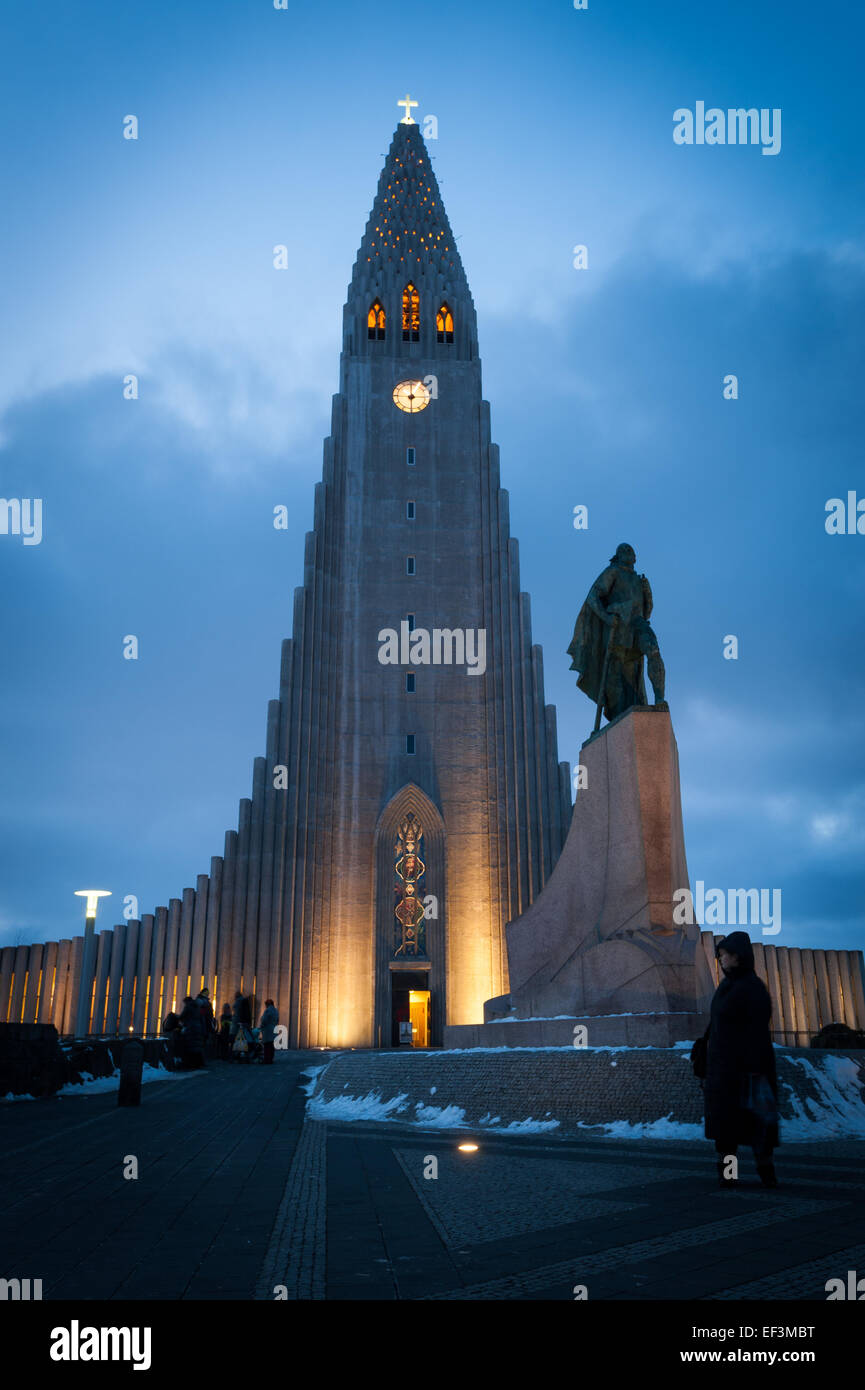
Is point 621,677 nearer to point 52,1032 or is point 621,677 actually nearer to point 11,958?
point 52,1032

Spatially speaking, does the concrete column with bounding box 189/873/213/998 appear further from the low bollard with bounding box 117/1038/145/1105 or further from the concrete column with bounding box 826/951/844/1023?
the concrete column with bounding box 826/951/844/1023

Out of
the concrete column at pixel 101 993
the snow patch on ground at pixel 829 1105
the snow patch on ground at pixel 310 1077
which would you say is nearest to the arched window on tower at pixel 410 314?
the concrete column at pixel 101 993

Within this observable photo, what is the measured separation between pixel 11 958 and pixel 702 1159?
35.0 metres

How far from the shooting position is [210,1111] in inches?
444

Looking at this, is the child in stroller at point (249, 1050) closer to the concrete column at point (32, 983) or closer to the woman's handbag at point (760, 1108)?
the concrete column at point (32, 983)

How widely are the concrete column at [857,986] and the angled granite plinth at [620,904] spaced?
92.8 ft

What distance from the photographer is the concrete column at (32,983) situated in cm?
3512

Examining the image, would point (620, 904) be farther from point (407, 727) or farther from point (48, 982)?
point (48, 982)

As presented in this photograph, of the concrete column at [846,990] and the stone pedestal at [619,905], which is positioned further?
the concrete column at [846,990]

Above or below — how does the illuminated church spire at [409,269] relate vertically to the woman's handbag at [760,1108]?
above

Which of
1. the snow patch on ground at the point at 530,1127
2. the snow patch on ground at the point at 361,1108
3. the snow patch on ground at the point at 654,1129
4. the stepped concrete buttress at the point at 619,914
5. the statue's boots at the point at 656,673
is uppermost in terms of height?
the statue's boots at the point at 656,673

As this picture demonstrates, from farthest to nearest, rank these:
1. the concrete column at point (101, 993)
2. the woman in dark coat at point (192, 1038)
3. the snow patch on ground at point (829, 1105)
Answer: the concrete column at point (101, 993) → the woman in dark coat at point (192, 1038) → the snow patch on ground at point (829, 1105)

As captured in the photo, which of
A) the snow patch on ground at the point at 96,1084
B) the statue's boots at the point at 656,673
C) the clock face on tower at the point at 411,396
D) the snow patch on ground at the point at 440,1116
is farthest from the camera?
the clock face on tower at the point at 411,396
